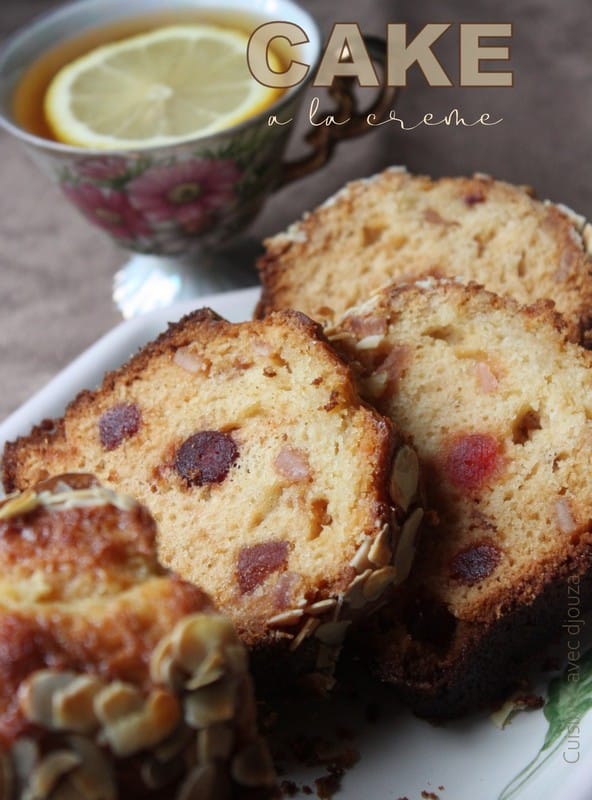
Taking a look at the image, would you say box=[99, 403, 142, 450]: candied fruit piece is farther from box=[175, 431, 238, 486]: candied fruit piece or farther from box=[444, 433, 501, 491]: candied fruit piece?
box=[444, 433, 501, 491]: candied fruit piece

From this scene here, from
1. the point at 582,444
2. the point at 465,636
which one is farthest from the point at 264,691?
the point at 582,444

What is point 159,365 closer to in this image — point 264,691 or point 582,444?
point 264,691

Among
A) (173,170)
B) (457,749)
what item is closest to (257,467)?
(457,749)

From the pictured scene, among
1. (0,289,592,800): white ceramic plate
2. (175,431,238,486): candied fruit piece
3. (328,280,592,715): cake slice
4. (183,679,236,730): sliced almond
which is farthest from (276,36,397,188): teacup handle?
(183,679,236,730): sliced almond

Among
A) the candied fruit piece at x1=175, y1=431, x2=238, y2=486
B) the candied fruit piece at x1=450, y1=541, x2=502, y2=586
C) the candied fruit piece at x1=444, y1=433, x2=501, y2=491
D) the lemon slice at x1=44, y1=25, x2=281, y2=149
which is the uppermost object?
the lemon slice at x1=44, y1=25, x2=281, y2=149

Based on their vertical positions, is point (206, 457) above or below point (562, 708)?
above

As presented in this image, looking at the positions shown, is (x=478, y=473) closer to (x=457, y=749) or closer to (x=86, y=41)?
(x=457, y=749)
